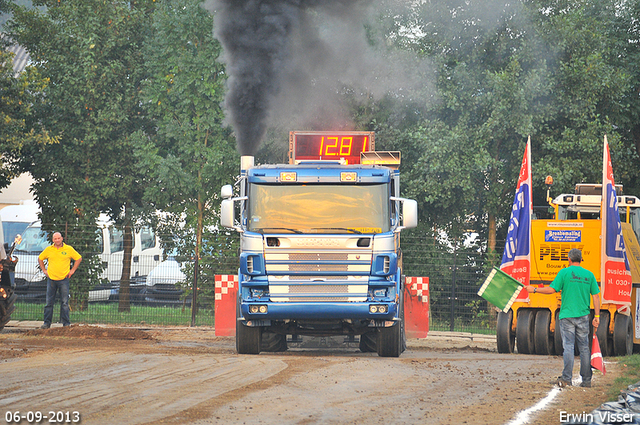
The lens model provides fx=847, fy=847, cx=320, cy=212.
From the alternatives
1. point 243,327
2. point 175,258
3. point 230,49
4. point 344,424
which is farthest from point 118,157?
point 344,424

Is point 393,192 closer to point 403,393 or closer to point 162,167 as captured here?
point 403,393

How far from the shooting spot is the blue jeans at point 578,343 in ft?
36.8

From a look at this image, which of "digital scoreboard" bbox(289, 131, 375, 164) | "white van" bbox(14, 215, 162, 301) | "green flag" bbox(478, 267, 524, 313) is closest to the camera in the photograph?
"green flag" bbox(478, 267, 524, 313)

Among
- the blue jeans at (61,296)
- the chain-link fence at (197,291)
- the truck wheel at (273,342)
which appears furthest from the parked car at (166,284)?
the truck wheel at (273,342)

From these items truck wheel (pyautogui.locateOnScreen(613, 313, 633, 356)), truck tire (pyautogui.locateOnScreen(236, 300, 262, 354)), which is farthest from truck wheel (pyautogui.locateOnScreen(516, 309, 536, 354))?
truck tire (pyautogui.locateOnScreen(236, 300, 262, 354))

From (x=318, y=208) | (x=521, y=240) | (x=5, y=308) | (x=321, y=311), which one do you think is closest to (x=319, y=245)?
(x=318, y=208)

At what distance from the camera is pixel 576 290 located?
37.9 feet

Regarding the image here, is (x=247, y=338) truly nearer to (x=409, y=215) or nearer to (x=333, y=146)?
(x=409, y=215)

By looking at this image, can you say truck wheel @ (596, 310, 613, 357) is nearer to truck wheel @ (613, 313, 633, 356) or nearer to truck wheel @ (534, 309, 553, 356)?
truck wheel @ (613, 313, 633, 356)

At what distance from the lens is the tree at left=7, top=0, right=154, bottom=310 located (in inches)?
1071

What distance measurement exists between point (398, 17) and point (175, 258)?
1025 cm

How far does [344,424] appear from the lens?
7.99 metres

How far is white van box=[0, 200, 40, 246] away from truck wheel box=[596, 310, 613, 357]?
72.7 feet

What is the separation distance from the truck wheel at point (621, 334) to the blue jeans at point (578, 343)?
4593mm
